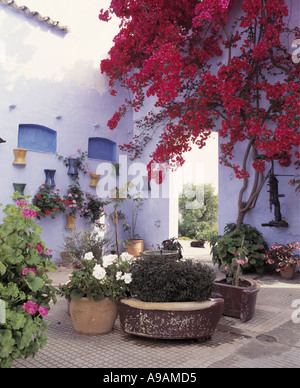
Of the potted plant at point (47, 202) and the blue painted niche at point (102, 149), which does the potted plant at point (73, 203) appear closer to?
the potted plant at point (47, 202)

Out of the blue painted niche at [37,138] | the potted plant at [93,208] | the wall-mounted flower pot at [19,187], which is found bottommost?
the potted plant at [93,208]

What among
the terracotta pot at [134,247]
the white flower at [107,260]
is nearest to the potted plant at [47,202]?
the terracotta pot at [134,247]

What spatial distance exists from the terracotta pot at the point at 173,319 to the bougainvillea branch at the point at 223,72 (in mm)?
3587

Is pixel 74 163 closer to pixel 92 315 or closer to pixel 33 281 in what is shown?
pixel 92 315

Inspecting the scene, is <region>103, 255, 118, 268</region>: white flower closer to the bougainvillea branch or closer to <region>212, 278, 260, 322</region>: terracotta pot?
<region>212, 278, 260, 322</region>: terracotta pot

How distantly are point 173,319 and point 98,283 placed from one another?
88cm

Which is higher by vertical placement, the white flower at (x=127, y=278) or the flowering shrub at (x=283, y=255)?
the white flower at (x=127, y=278)

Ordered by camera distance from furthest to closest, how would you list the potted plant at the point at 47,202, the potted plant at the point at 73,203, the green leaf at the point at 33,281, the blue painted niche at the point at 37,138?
the potted plant at the point at 73,203
the blue painted niche at the point at 37,138
the potted plant at the point at 47,202
the green leaf at the point at 33,281

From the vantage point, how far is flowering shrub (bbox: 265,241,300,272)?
6562 mm

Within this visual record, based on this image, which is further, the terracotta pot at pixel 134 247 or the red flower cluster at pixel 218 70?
the terracotta pot at pixel 134 247

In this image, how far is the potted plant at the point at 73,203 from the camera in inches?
318

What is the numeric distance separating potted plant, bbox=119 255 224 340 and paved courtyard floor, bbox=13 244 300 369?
0.15 metres

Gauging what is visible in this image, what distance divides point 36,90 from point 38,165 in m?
1.63

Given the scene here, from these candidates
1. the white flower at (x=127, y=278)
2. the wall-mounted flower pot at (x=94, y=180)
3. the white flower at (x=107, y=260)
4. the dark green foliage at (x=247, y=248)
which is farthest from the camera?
the wall-mounted flower pot at (x=94, y=180)
